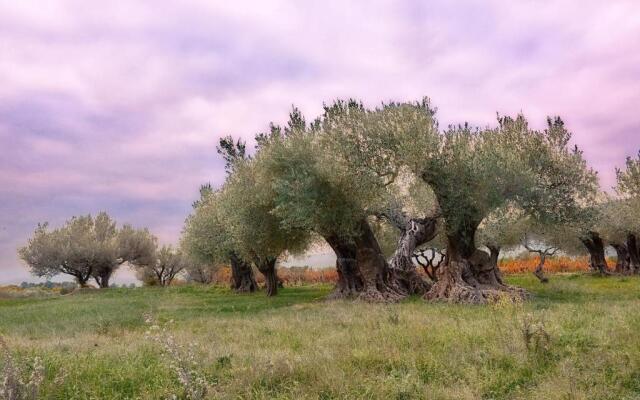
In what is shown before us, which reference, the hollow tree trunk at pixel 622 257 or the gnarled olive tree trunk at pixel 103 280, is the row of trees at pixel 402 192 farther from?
the gnarled olive tree trunk at pixel 103 280

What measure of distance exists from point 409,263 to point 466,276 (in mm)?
5804

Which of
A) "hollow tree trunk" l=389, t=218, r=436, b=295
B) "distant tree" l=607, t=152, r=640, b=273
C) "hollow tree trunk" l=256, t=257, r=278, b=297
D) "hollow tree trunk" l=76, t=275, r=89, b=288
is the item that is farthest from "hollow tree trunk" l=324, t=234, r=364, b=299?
"hollow tree trunk" l=76, t=275, r=89, b=288

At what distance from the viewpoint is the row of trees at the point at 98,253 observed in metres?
82.9

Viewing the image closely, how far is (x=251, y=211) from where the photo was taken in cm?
3662

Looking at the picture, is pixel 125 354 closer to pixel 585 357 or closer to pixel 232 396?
pixel 232 396

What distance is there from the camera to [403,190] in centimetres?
3328

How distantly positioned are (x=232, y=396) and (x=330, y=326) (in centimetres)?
919

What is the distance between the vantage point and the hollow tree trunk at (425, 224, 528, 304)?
30500 mm

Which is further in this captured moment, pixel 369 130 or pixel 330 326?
pixel 369 130

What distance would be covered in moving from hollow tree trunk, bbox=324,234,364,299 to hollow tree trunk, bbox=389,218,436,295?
2707 mm

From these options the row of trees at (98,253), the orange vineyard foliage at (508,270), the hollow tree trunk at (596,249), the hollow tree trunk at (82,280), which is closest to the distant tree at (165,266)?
the row of trees at (98,253)

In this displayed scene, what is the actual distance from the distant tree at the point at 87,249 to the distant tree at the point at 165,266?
3.61 meters

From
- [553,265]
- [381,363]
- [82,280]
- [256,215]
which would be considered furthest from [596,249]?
[82,280]

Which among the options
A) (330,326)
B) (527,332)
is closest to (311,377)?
(527,332)
